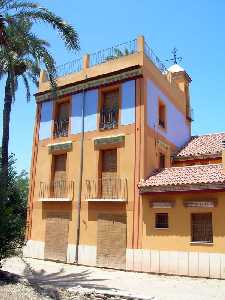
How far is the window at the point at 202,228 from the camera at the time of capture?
16.1 metres

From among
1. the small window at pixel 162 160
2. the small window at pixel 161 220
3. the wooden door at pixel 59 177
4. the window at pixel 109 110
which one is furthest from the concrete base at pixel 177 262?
the window at pixel 109 110

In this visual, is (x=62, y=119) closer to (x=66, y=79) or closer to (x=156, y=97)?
(x=66, y=79)

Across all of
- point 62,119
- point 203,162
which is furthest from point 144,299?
point 62,119

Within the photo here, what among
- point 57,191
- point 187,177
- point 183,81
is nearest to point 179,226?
point 187,177

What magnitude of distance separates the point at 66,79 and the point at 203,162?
9702 mm

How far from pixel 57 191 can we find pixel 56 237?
102 inches

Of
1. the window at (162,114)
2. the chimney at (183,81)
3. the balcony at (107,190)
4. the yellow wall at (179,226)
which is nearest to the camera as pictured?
the yellow wall at (179,226)

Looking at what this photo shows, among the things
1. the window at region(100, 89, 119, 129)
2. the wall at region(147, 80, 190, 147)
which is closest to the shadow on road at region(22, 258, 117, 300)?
the window at region(100, 89, 119, 129)

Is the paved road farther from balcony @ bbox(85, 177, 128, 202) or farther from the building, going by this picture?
balcony @ bbox(85, 177, 128, 202)

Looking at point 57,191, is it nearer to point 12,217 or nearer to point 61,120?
point 61,120

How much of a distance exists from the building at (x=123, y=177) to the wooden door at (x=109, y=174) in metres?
0.06

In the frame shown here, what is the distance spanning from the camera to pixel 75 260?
19.3 m

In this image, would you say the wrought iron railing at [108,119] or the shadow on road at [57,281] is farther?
the wrought iron railing at [108,119]

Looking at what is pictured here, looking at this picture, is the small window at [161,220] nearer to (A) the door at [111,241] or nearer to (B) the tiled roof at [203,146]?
(A) the door at [111,241]
